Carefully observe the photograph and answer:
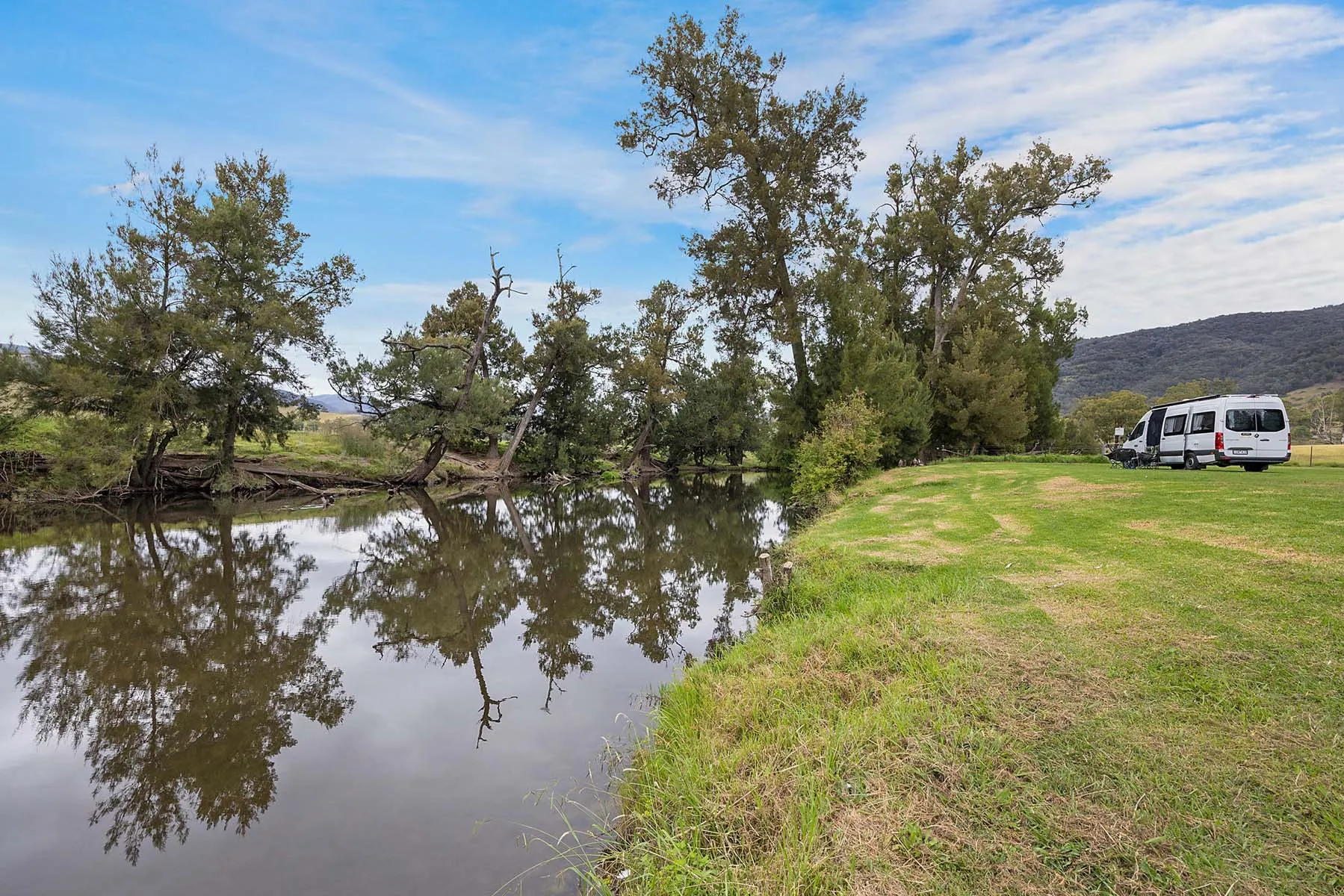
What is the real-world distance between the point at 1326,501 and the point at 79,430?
3627 centimetres

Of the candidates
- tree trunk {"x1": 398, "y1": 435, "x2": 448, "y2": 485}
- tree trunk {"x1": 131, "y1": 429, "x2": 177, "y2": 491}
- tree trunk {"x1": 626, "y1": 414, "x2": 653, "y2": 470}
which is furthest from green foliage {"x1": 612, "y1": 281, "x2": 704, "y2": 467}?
tree trunk {"x1": 131, "y1": 429, "x2": 177, "y2": 491}

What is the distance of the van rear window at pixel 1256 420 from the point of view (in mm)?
16844

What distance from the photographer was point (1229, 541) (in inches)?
308

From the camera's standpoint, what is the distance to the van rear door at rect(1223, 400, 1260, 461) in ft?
55.7

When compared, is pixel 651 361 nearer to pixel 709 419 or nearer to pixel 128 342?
pixel 709 419

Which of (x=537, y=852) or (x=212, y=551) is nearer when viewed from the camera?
(x=537, y=852)

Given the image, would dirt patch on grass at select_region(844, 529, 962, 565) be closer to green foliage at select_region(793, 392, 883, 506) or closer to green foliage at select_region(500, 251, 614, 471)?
green foliage at select_region(793, 392, 883, 506)

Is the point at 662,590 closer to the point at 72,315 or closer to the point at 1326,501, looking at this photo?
the point at 1326,501

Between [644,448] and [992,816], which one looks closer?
[992,816]

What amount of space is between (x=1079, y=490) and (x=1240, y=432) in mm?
A: 7516

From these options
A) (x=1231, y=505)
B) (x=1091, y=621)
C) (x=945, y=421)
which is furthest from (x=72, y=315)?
(x=945, y=421)

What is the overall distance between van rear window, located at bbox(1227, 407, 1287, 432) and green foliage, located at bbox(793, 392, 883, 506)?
10.4m

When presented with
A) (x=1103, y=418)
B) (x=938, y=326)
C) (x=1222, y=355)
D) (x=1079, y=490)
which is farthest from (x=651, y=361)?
(x=1222, y=355)

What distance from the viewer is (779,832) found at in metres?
3.43
